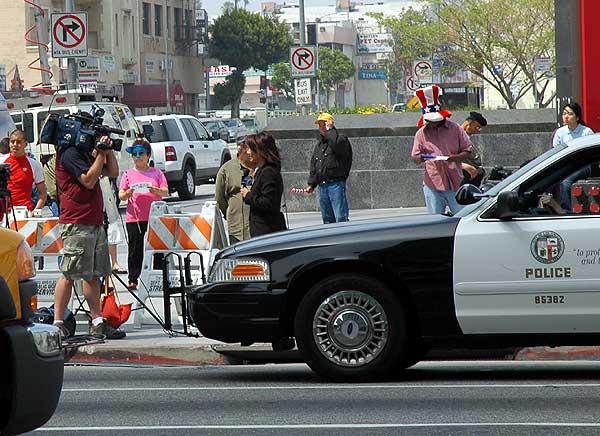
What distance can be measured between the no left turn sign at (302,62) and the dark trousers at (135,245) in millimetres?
15555

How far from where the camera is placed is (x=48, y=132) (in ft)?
39.1

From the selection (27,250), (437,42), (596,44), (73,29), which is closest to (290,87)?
(437,42)

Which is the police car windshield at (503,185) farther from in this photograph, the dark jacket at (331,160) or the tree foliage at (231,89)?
the tree foliage at (231,89)

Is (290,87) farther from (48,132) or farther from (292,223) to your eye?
(48,132)

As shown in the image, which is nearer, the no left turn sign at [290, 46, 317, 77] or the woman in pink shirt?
the woman in pink shirt

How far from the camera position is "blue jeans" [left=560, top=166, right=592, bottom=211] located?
392 inches

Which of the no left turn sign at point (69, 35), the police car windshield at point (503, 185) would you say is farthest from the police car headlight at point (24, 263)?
the no left turn sign at point (69, 35)

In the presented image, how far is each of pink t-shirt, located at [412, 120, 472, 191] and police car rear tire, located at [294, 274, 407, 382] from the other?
529cm

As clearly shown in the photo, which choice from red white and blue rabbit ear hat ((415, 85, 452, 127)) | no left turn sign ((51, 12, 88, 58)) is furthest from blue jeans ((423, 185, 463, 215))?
no left turn sign ((51, 12, 88, 58))

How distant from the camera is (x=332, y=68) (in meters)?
136

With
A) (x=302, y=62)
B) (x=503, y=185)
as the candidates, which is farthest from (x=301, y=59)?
(x=503, y=185)

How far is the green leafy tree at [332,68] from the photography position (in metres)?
135

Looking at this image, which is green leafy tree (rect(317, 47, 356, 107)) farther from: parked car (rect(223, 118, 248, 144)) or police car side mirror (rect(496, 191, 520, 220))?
police car side mirror (rect(496, 191, 520, 220))

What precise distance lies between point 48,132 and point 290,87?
12246 cm
